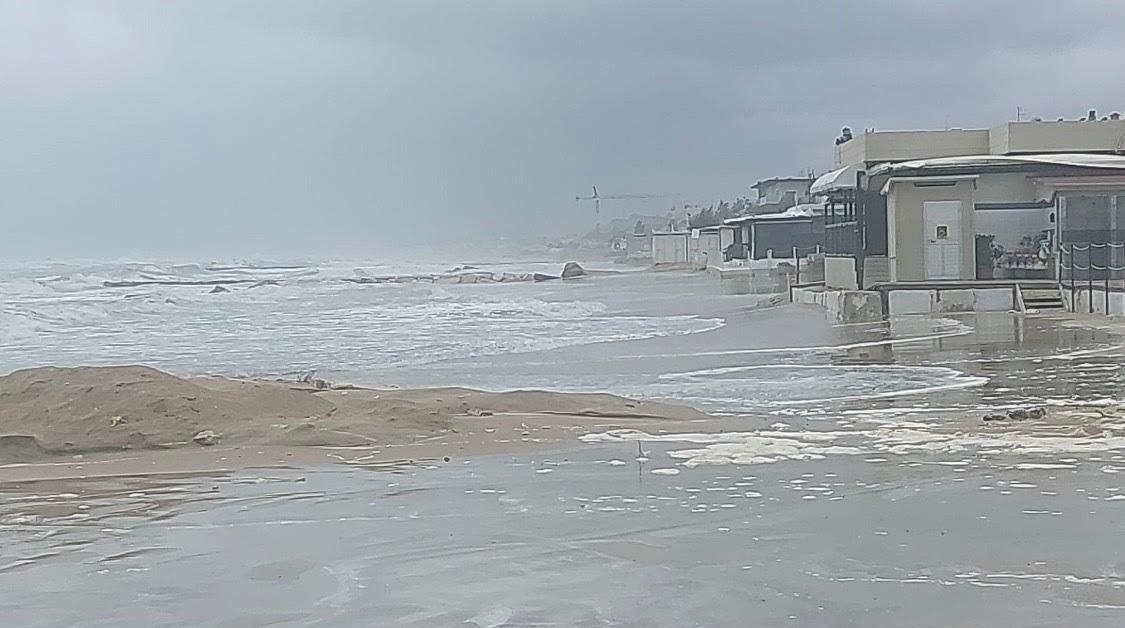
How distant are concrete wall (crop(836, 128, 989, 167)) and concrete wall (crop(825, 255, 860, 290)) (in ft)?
9.71

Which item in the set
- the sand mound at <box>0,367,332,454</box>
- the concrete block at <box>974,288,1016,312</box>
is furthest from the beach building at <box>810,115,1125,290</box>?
the sand mound at <box>0,367,332,454</box>

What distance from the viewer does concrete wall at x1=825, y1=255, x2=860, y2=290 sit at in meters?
40.2

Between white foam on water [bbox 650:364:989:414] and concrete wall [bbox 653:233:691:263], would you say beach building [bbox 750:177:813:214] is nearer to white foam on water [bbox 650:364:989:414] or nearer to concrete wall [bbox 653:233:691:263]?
concrete wall [bbox 653:233:691:263]

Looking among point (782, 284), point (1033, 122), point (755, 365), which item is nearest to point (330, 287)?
point (782, 284)

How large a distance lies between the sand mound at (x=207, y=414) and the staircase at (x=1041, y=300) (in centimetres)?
1967

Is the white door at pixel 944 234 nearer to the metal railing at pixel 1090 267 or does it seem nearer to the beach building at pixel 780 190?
the metal railing at pixel 1090 267

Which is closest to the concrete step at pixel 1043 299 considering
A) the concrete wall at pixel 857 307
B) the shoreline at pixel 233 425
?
the concrete wall at pixel 857 307

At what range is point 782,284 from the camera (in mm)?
57500

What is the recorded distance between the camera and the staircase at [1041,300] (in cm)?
3309

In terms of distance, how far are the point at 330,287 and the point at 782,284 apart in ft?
117

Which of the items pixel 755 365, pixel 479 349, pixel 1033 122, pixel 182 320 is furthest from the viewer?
pixel 182 320

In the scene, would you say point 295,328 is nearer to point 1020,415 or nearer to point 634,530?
point 1020,415

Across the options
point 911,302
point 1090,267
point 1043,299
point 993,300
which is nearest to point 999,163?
point 993,300

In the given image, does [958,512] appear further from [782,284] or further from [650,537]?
[782,284]
